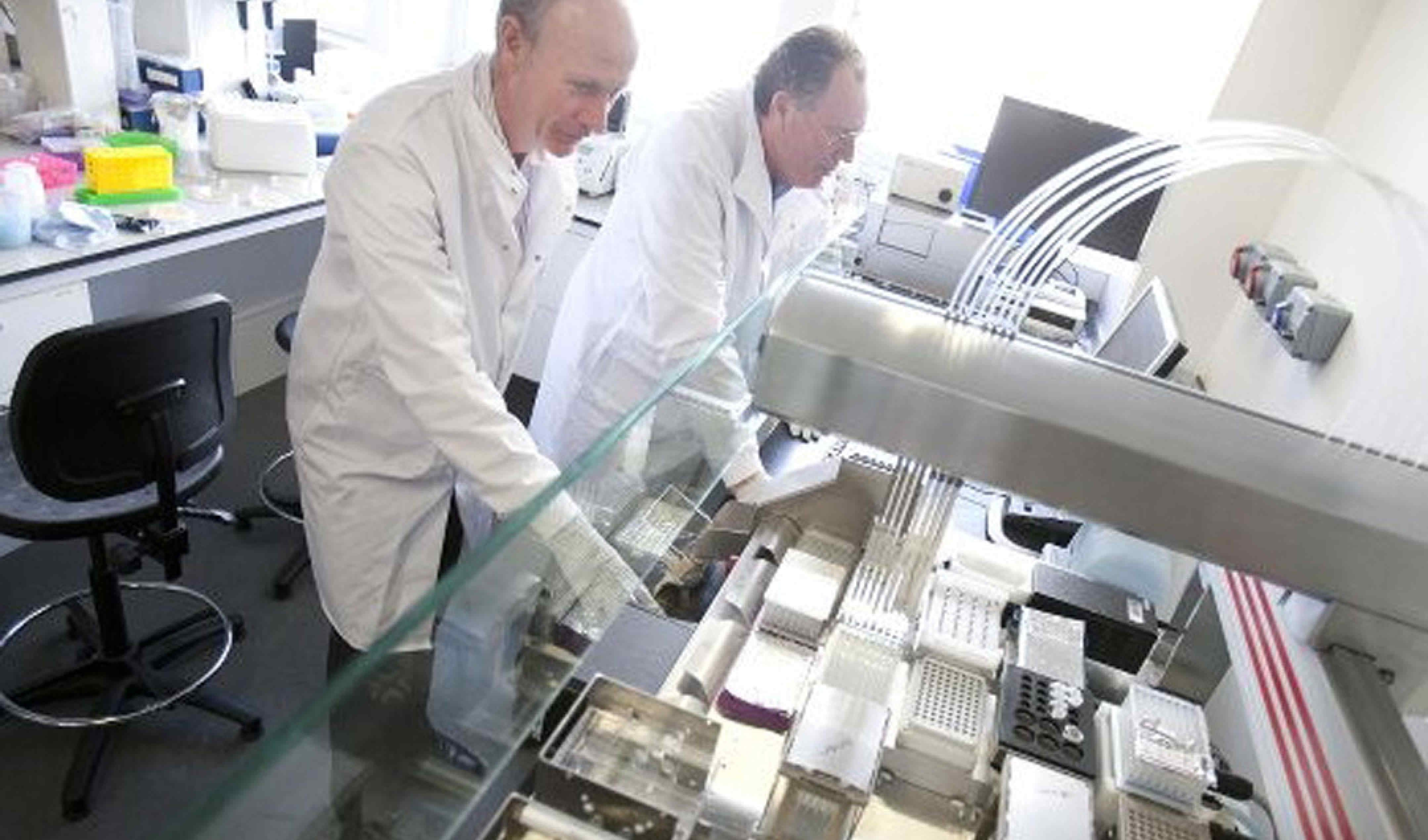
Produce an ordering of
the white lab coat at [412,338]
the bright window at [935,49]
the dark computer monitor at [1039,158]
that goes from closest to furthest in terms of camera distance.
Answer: the white lab coat at [412,338] < the dark computer monitor at [1039,158] < the bright window at [935,49]

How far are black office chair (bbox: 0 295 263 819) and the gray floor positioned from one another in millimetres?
47

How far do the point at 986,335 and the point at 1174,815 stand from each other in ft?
1.77

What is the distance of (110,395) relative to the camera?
5.33ft

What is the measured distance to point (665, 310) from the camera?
1677mm

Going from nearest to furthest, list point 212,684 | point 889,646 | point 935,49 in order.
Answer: point 889,646 → point 212,684 → point 935,49

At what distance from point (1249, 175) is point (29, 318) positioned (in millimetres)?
3309

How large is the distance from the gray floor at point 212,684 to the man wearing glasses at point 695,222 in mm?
793

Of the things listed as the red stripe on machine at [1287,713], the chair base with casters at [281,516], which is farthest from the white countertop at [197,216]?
the red stripe on machine at [1287,713]

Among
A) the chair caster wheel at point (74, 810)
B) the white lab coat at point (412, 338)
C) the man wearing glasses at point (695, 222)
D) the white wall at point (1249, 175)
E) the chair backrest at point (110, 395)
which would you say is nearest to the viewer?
the white lab coat at point (412, 338)

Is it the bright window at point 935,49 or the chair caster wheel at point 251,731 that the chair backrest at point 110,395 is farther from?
the bright window at point 935,49

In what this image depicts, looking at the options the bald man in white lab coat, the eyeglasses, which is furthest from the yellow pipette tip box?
→ the eyeglasses

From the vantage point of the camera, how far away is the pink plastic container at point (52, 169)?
2301mm

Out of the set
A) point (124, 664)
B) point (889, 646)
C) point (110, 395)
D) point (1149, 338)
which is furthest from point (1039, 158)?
point (124, 664)

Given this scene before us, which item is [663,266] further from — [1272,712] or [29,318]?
[29,318]
